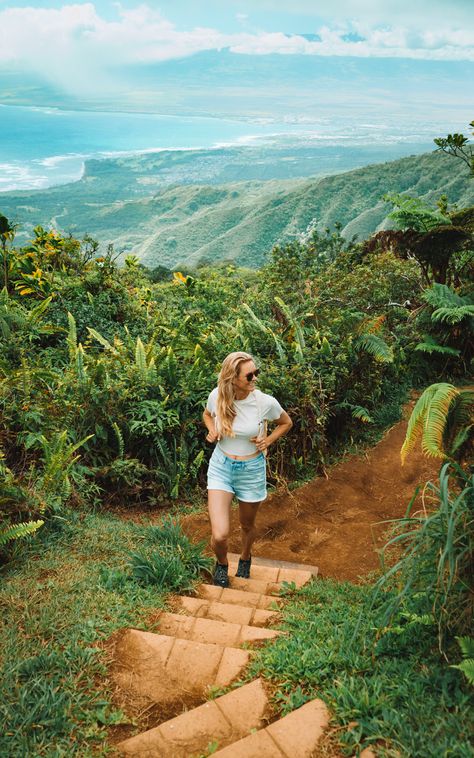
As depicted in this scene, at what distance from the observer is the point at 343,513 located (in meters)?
5.44

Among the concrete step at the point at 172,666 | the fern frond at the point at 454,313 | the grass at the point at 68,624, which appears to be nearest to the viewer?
the grass at the point at 68,624

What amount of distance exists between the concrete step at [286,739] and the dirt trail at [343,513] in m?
1.91

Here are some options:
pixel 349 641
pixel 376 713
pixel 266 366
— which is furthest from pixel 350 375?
pixel 376 713

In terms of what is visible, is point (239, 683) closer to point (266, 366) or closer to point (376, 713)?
point (376, 713)

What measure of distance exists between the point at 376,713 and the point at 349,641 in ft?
1.44

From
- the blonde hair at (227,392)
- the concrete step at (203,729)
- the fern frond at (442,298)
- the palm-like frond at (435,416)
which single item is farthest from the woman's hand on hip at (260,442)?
the fern frond at (442,298)

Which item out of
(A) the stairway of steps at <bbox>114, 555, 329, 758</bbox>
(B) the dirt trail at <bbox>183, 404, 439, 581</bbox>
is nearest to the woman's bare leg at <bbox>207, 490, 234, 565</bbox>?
(A) the stairway of steps at <bbox>114, 555, 329, 758</bbox>

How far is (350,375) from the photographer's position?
6727 millimetres

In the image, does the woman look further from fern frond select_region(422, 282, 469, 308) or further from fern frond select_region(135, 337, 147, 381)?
fern frond select_region(422, 282, 469, 308)

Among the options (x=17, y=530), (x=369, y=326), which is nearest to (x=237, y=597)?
(x=17, y=530)

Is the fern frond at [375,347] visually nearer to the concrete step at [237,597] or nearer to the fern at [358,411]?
the fern at [358,411]

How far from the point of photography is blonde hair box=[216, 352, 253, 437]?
3.83 metres

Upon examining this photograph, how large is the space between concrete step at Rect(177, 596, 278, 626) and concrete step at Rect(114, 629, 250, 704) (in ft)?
1.39

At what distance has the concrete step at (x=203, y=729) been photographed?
7.68 feet
